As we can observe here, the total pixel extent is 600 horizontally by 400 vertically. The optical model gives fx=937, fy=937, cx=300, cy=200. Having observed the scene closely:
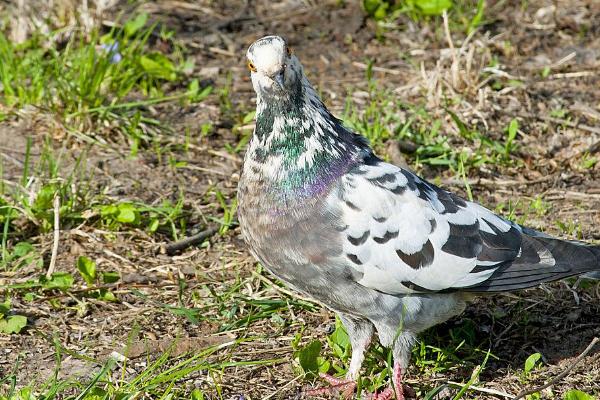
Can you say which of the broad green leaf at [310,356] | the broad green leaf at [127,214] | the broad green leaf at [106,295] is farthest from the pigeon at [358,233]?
the broad green leaf at [127,214]

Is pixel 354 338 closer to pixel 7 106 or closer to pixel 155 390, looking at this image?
pixel 155 390

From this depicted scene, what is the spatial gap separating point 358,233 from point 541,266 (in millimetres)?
862

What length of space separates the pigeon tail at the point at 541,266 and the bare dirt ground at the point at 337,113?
1.63 feet

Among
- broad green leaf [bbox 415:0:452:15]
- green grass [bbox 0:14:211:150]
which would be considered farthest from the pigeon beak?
broad green leaf [bbox 415:0:452:15]

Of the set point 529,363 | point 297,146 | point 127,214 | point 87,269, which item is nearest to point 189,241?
point 127,214

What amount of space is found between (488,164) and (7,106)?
316cm

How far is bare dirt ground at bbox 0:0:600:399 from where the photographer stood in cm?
445

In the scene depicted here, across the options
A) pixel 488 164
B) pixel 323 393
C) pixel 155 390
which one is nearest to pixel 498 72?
pixel 488 164

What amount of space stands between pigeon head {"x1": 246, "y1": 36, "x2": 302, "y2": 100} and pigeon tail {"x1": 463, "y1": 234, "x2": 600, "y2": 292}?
3.90 ft

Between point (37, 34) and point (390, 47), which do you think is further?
point (390, 47)

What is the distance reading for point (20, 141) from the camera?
19.8ft

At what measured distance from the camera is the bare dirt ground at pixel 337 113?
4.45 m

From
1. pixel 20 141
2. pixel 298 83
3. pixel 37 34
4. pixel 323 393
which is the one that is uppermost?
pixel 298 83

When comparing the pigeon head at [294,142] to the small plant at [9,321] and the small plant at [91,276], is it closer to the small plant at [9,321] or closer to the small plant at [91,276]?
the small plant at [91,276]
